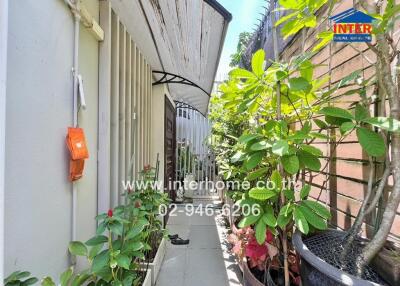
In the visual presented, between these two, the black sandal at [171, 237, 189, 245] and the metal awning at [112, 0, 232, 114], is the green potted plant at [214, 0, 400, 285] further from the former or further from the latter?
the black sandal at [171, 237, 189, 245]

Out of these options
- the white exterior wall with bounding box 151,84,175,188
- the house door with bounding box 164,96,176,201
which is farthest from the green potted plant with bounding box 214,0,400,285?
the house door with bounding box 164,96,176,201

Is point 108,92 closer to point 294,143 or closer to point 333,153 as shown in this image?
point 294,143

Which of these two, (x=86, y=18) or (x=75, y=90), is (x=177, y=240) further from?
(x=86, y=18)

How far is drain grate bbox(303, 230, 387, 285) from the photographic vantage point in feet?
3.74

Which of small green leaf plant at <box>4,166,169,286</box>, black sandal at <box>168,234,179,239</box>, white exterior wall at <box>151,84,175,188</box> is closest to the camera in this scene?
small green leaf plant at <box>4,166,169,286</box>

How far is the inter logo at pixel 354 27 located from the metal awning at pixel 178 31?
120cm

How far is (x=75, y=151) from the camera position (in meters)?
1.55

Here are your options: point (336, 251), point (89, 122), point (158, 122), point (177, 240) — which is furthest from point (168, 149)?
point (336, 251)

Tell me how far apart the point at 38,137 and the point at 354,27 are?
5.41 feet

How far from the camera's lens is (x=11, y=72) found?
111 centimetres

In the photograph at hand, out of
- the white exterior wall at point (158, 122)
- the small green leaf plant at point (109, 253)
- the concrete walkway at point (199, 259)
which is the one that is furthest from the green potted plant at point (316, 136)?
the white exterior wall at point (158, 122)

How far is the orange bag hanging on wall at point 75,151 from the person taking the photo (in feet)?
5.08

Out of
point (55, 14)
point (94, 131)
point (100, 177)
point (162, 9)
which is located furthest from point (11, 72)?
point (162, 9)

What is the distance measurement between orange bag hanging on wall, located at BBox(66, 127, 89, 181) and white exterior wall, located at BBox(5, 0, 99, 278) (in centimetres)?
3
